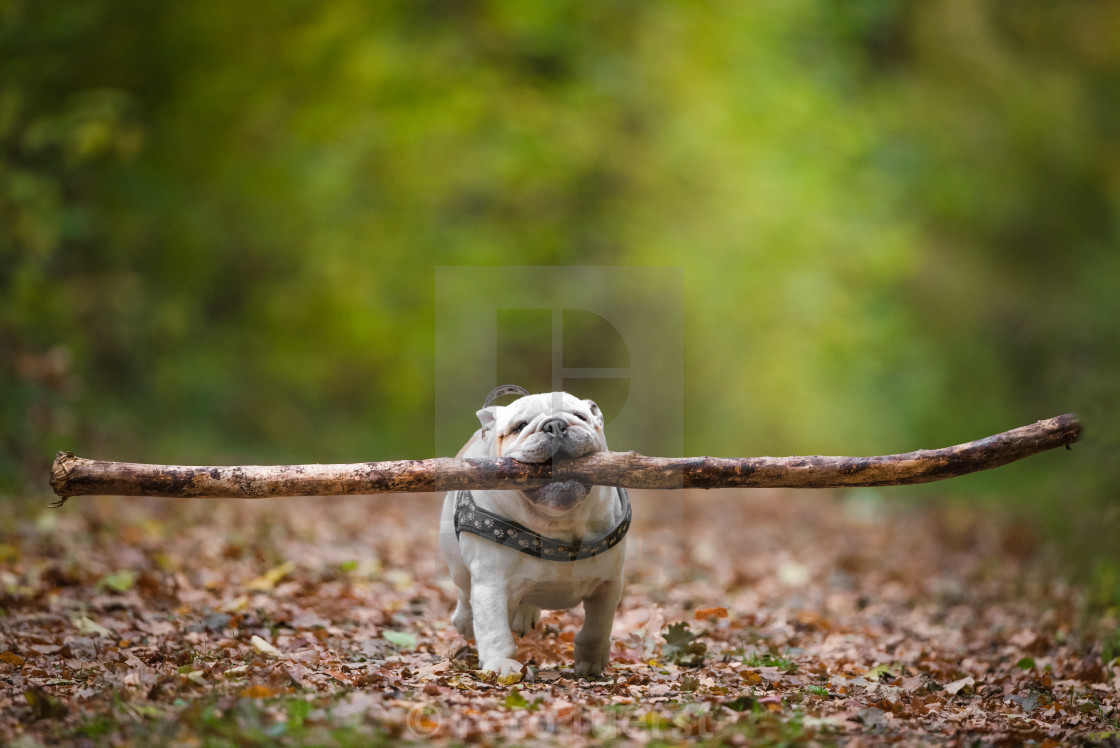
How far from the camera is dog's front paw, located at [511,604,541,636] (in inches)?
173

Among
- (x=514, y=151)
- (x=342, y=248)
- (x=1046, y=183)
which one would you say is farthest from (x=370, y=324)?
(x=1046, y=183)

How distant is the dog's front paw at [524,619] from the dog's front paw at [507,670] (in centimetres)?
38

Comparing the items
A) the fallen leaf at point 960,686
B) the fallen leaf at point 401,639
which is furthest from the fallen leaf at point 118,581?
the fallen leaf at point 960,686

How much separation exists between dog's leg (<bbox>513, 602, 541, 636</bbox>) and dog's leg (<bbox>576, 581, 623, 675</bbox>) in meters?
0.31

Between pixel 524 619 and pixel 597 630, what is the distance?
1.44 feet

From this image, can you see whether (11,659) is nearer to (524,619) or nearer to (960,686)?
(524,619)

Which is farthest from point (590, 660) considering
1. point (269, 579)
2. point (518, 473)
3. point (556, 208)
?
→ point (556, 208)

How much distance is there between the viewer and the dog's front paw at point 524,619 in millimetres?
4383

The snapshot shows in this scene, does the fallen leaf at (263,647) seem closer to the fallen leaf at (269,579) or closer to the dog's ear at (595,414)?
the fallen leaf at (269,579)

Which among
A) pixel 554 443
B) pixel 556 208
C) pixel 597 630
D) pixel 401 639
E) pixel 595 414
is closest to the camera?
pixel 554 443

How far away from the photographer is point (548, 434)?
12.5 ft

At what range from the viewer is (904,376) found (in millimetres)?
16422

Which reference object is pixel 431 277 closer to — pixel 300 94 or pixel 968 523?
pixel 300 94

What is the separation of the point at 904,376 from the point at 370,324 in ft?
29.1
